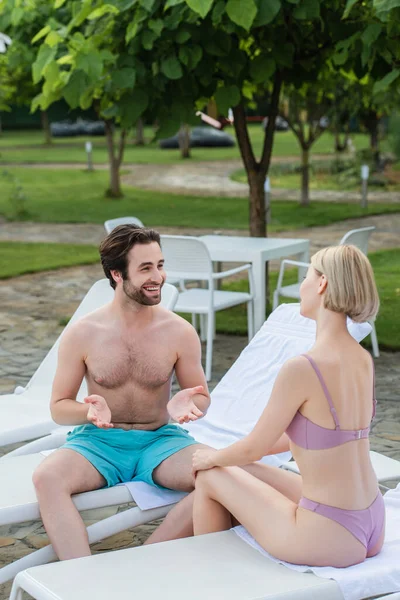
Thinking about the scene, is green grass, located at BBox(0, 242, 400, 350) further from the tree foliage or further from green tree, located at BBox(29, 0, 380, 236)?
green tree, located at BBox(29, 0, 380, 236)

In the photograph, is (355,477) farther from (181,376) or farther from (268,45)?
(268,45)

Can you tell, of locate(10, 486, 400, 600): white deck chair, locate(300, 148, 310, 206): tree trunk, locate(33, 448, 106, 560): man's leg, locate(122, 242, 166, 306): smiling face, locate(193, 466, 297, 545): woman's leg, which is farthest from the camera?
locate(300, 148, 310, 206): tree trunk

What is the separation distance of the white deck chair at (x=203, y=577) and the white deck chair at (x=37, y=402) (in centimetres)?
157

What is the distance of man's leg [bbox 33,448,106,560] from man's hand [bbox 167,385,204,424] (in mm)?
371

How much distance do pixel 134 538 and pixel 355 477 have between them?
1.73 metres

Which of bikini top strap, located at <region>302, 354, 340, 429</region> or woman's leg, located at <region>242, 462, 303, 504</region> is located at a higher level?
bikini top strap, located at <region>302, 354, 340, 429</region>

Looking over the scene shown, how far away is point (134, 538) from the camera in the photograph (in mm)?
4492

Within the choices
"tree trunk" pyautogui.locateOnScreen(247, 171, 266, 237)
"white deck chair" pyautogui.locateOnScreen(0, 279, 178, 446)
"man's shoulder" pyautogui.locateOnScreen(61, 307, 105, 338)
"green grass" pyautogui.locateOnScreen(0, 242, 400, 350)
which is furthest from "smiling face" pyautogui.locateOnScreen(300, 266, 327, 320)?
"tree trunk" pyautogui.locateOnScreen(247, 171, 266, 237)

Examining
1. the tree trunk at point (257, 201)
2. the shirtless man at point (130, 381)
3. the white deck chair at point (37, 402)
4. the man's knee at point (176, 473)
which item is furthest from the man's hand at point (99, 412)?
the tree trunk at point (257, 201)

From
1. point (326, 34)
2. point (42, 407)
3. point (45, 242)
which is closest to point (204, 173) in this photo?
point (45, 242)

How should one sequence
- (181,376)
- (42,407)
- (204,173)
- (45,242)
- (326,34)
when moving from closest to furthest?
(181,376) → (42,407) → (326,34) → (45,242) → (204,173)

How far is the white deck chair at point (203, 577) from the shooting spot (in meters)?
2.88

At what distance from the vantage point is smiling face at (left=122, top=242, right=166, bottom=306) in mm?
3807

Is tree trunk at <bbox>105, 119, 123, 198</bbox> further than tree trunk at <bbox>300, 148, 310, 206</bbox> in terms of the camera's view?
Yes
